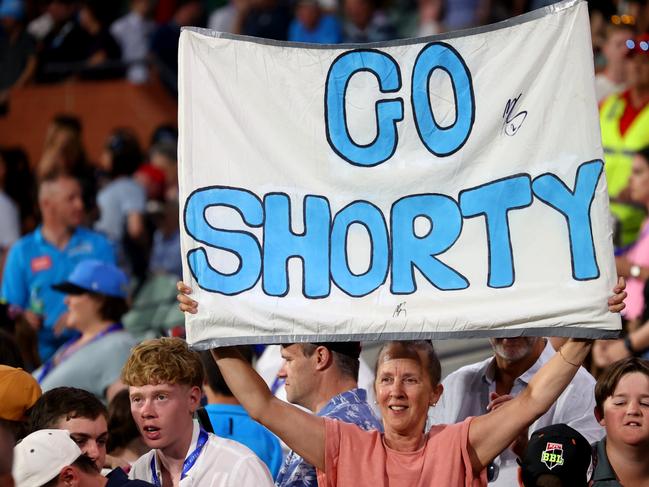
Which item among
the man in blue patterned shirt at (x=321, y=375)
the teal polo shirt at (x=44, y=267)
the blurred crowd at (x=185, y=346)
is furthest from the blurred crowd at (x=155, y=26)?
the man in blue patterned shirt at (x=321, y=375)

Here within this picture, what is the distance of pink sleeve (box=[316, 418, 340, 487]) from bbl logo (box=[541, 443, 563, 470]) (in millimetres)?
673

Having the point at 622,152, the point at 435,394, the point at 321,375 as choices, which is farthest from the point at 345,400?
the point at 622,152

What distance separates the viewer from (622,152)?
8.83 metres

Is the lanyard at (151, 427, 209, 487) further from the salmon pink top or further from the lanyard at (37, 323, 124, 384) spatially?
the lanyard at (37, 323, 124, 384)

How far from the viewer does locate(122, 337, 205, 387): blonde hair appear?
480cm

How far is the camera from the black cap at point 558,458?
4.49 meters

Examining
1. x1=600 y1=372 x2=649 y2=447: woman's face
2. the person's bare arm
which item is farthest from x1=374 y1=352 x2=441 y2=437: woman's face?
x1=600 y1=372 x2=649 y2=447: woman's face

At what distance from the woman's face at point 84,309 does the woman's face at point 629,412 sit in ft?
11.6

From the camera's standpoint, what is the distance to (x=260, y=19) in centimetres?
1384

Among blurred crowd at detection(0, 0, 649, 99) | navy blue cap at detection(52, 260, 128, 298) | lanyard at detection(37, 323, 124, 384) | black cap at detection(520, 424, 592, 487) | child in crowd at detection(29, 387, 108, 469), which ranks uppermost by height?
blurred crowd at detection(0, 0, 649, 99)

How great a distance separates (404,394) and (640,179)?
4.18 meters

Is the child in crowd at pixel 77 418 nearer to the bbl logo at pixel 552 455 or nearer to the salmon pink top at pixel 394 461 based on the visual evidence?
the salmon pink top at pixel 394 461

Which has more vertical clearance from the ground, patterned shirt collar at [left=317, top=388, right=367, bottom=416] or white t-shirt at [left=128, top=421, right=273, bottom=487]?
patterned shirt collar at [left=317, top=388, right=367, bottom=416]

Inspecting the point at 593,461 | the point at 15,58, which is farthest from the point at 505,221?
the point at 15,58
